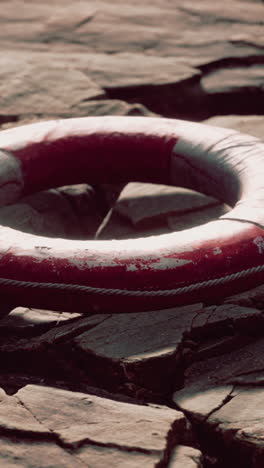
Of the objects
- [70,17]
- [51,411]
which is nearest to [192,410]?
[51,411]

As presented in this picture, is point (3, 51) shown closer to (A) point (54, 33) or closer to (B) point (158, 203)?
(A) point (54, 33)

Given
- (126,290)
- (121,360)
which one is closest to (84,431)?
(121,360)

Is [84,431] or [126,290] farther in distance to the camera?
[126,290]

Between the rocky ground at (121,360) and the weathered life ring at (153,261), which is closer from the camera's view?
the rocky ground at (121,360)

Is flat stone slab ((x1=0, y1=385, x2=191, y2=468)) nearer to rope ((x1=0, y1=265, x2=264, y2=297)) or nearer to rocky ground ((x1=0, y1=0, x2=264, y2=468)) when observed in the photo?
rocky ground ((x1=0, y1=0, x2=264, y2=468))

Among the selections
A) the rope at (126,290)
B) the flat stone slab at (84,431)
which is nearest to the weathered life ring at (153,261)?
the rope at (126,290)

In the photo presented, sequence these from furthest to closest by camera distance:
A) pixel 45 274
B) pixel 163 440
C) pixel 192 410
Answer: pixel 45 274 → pixel 192 410 → pixel 163 440

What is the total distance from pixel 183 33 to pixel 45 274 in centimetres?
277

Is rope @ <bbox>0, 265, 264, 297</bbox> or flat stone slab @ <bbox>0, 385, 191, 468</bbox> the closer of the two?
flat stone slab @ <bbox>0, 385, 191, 468</bbox>

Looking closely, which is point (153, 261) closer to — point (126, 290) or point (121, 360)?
point (126, 290)

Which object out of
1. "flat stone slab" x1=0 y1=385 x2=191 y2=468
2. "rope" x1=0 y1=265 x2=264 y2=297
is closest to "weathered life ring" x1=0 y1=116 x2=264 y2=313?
"rope" x1=0 y1=265 x2=264 y2=297

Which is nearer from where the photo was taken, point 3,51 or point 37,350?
point 37,350

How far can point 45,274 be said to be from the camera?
170 centimetres

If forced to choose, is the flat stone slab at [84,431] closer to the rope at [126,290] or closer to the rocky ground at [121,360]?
the rocky ground at [121,360]
